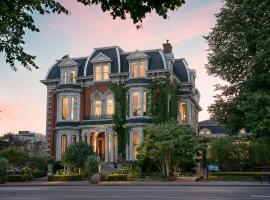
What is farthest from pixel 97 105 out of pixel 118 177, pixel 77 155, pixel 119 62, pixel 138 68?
pixel 118 177

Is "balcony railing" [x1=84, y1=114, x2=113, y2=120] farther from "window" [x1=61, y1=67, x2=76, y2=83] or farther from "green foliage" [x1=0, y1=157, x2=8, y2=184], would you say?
"green foliage" [x1=0, y1=157, x2=8, y2=184]

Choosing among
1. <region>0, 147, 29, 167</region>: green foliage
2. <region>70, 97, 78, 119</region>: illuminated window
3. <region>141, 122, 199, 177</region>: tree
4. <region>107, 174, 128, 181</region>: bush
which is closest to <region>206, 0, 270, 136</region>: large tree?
<region>141, 122, 199, 177</region>: tree

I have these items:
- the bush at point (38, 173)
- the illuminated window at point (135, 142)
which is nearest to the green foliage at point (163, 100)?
the illuminated window at point (135, 142)

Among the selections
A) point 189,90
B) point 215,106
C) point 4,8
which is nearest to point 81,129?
point 189,90

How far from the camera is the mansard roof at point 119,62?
48.4 metres

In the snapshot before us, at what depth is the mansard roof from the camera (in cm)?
4841

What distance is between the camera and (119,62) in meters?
50.1

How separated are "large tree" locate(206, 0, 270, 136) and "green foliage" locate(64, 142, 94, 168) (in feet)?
46.2

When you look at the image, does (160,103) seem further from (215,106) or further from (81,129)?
(215,106)

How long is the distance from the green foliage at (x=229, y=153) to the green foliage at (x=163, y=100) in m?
5.31

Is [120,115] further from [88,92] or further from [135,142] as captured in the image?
[88,92]

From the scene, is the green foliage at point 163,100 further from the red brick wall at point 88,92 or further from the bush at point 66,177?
the bush at point 66,177

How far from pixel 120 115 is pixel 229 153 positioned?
11.7m

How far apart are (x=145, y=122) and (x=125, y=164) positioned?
5.07m
